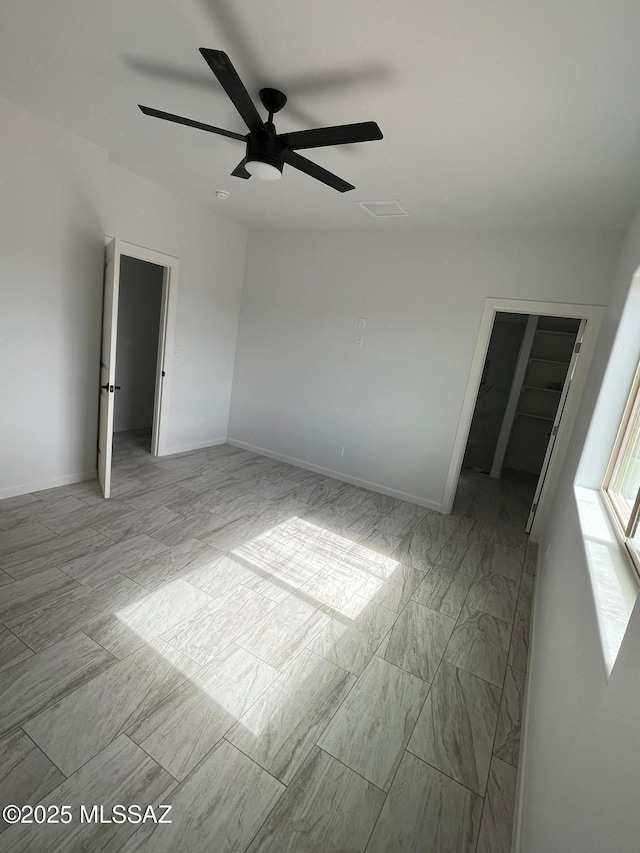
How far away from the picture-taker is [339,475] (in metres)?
4.64

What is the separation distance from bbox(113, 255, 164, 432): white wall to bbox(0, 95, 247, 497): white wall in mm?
1212

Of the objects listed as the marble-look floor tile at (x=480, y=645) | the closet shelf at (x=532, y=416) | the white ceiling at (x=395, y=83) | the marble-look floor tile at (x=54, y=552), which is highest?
the white ceiling at (x=395, y=83)

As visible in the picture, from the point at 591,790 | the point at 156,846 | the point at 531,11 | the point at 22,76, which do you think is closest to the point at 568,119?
the point at 531,11

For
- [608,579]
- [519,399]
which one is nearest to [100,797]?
[608,579]

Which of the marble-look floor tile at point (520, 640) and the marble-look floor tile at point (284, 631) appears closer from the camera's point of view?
the marble-look floor tile at point (284, 631)

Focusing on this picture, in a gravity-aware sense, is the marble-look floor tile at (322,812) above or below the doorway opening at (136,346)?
below

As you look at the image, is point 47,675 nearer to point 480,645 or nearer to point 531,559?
point 480,645

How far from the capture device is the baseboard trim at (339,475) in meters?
4.17

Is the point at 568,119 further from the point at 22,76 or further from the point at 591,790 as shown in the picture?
the point at 22,76

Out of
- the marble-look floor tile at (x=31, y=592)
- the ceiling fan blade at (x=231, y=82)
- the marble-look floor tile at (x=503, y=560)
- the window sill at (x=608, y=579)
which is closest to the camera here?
the window sill at (x=608, y=579)

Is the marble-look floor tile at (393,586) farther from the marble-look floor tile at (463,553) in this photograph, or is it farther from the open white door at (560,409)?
the open white door at (560,409)

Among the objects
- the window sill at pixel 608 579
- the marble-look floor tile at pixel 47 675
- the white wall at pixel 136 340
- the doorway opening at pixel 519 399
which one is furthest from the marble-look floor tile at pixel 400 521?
the white wall at pixel 136 340

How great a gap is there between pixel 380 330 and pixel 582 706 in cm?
361

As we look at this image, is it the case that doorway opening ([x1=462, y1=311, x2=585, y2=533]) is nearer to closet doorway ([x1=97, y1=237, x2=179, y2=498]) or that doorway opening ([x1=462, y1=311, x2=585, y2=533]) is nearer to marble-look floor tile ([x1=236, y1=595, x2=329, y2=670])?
marble-look floor tile ([x1=236, y1=595, x2=329, y2=670])
